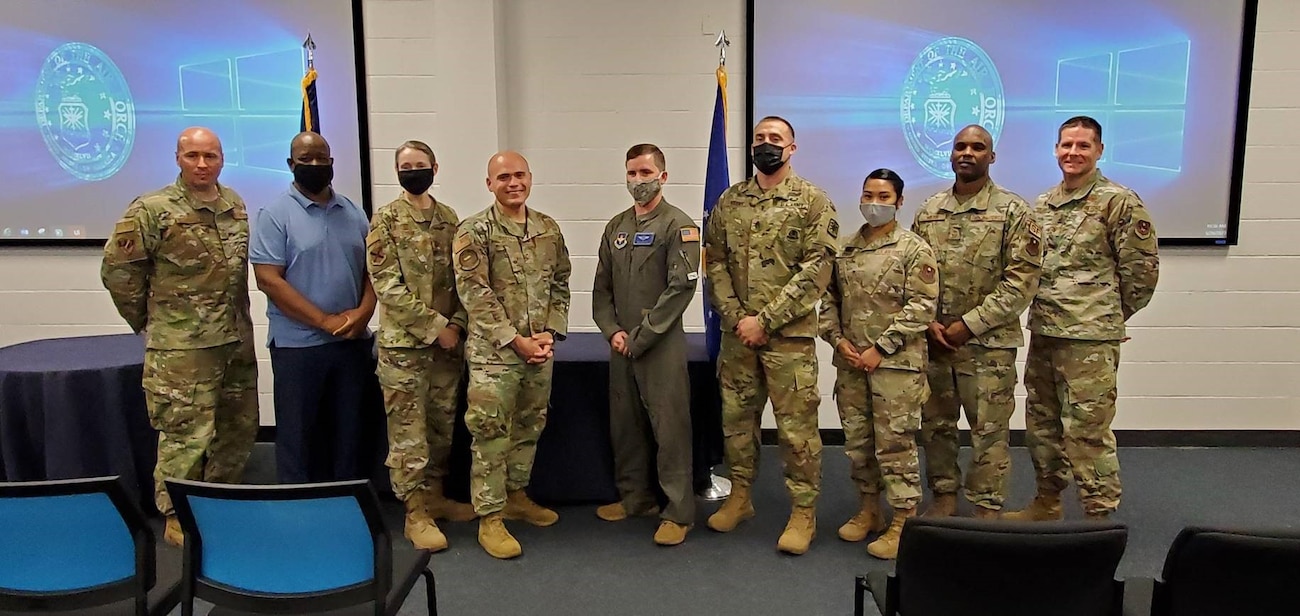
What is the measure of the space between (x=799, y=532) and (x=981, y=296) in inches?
45.4

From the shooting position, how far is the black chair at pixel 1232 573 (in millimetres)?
1672

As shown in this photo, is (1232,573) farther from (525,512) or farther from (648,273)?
(525,512)

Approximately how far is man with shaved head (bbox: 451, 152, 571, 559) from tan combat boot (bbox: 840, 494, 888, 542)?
132cm

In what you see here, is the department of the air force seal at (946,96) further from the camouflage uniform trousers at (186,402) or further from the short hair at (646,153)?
the camouflage uniform trousers at (186,402)

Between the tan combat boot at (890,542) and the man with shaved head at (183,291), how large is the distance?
2.63m

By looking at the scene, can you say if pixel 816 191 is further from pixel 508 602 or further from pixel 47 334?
pixel 47 334

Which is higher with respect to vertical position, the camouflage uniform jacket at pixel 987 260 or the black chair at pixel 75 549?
the camouflage uniform jacket at pixel 987 260

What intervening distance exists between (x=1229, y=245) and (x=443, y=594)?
434 cm

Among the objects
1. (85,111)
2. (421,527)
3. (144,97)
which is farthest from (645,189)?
(85,111)

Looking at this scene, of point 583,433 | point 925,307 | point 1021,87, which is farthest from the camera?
point 1021,87

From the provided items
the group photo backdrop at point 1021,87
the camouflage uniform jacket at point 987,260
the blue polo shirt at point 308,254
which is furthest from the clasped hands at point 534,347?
the group photo backdrop at point 1021,87

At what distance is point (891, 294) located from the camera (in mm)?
3191

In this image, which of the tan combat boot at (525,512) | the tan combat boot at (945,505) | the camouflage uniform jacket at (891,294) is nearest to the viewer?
the camouflage uniform jacket at (891,294)

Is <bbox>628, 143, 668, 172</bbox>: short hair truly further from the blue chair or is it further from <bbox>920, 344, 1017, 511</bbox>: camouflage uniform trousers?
the blue chair
